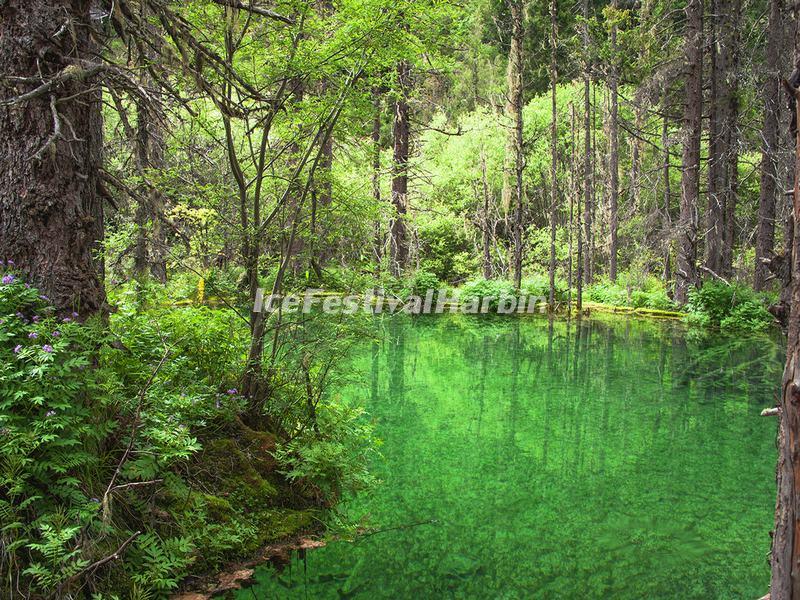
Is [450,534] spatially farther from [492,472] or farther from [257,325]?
[257,325]

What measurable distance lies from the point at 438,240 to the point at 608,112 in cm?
841

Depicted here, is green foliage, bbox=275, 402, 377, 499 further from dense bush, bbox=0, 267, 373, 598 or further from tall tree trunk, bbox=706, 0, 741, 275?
tall tree trunk, bbox=706, 0, 741, 275

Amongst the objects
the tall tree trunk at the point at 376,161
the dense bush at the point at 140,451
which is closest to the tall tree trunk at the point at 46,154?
the dense bush at the point at 140,451

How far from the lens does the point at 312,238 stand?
501 centimetres

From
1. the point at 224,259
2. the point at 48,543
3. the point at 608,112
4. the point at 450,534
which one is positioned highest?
the point at 608,112

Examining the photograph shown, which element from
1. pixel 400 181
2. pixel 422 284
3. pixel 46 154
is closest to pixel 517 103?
pixel 400 181

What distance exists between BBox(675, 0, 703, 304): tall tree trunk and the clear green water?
5.07m

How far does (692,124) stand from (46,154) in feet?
47.1

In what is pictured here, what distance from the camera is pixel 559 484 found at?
5.23 m

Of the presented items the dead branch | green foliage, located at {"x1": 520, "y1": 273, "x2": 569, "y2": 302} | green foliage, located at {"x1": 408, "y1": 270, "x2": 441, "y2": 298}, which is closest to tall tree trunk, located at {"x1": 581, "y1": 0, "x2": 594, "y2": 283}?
green foliage, located at {"x1": 520, "y1": 273, "x2": 569, "y2": 302}

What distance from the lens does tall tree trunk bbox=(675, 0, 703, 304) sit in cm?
1406

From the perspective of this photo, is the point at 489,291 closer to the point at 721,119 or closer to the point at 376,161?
the point at 721,119

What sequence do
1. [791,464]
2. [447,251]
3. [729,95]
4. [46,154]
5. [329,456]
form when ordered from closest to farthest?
1. [791,464]
2. [46,154]
3. [329,456]
4. [729,95]
5. [447,251]

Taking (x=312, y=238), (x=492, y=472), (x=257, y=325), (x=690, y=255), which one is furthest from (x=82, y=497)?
(x=690, y=255)
